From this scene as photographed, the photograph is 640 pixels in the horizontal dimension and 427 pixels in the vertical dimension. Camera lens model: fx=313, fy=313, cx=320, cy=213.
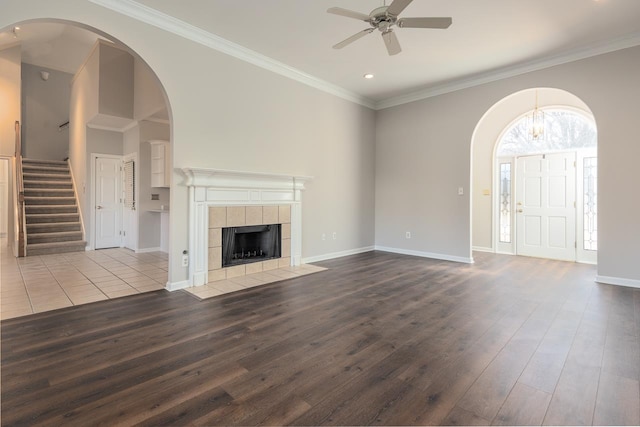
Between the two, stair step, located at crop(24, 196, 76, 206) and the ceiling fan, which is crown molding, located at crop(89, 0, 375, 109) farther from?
stair step, located at crop(24, 196, 76, 206)

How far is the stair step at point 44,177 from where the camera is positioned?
7.63 meters

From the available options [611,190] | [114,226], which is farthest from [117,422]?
[114,226]

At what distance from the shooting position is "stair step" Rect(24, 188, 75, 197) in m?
7.33

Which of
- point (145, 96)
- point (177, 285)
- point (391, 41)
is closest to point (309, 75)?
point (391, 41)

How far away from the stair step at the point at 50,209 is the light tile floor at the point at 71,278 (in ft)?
3.50

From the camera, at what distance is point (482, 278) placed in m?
4.45

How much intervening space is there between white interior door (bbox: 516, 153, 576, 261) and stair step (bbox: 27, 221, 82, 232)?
9694mm

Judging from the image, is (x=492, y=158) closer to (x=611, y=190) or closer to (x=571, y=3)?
(x=611, y=190)

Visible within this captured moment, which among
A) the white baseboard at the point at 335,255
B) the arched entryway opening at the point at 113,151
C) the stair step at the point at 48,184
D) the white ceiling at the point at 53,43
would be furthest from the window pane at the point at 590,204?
the stair step at the point at 48,184

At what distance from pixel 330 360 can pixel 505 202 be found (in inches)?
237

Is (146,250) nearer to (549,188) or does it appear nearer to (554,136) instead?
(549,188)

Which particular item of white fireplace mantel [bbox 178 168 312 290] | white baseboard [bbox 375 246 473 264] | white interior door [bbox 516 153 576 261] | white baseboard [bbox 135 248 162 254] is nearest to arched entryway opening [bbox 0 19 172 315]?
white baseboard [bbox 135 248 162 254]

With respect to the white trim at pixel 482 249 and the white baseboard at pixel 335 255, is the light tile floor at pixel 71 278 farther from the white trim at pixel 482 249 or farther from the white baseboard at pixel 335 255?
the white trim at pixel 482 249

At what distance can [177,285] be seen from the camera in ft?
12.6
